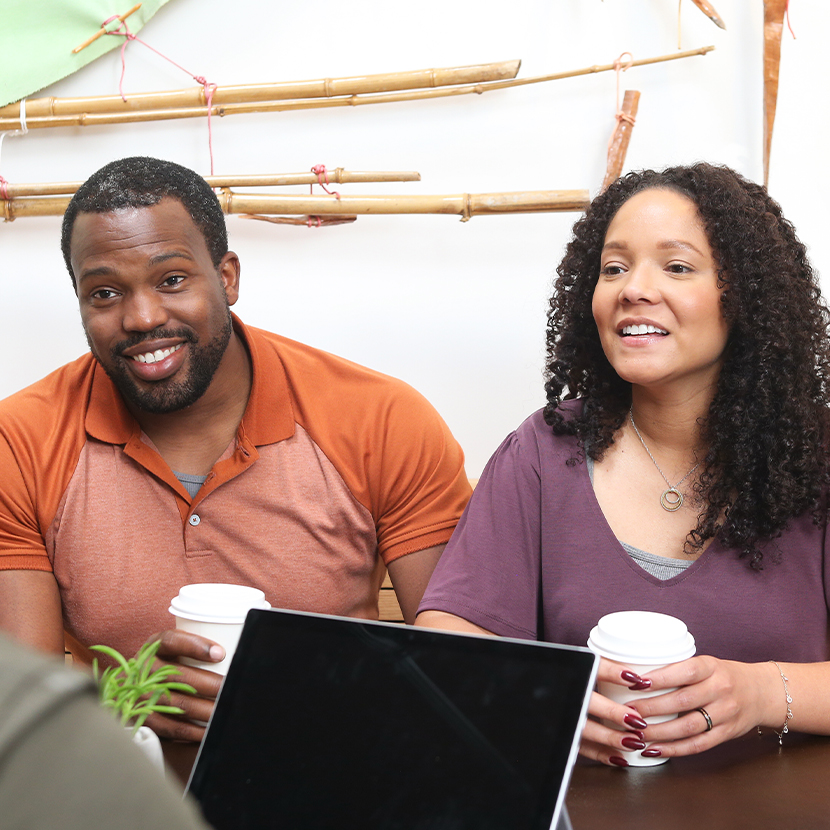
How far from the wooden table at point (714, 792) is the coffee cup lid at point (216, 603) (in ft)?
1.11

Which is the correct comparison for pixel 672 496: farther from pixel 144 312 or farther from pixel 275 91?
pixel 275 91

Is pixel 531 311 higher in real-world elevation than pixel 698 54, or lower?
lower

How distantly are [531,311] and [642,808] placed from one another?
137cm

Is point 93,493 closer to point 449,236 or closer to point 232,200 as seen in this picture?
point 232,200

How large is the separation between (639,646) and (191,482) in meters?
0.82

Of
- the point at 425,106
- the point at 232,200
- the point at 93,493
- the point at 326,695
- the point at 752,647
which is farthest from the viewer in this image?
the point at 425,106

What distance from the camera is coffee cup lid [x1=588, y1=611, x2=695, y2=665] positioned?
0.83 metres

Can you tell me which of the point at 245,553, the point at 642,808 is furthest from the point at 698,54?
the point at 642,808

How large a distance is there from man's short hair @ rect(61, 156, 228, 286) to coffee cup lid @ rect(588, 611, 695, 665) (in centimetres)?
95

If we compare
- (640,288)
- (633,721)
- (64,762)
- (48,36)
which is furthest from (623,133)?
(64,762)

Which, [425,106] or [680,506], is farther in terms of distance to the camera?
[425,106]

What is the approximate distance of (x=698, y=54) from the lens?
1.88 metres

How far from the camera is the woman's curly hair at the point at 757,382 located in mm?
1206

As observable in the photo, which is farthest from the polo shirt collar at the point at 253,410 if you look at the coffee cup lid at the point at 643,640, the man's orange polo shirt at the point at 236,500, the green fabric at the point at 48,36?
the green fabric at the point at 48,36
